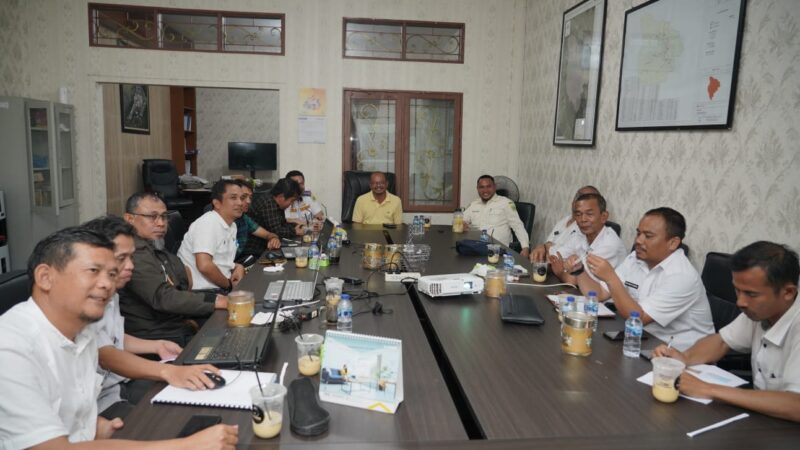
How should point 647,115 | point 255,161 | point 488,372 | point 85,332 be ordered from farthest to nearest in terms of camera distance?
point 255,161 → point 647,115 → point 488,372 → point 85,332

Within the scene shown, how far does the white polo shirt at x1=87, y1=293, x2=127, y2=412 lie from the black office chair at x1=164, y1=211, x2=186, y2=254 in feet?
5.41

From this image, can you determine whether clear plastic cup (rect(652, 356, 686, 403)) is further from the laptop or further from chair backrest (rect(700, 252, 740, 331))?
chair backrest (rect(700, 252, 740, 331))

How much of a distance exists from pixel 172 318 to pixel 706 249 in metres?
3.01

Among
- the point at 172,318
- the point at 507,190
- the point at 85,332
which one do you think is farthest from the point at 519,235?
the point at 85,332

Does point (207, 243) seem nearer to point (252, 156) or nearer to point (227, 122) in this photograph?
point (252, 156)

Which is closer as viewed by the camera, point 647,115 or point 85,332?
point 85,332

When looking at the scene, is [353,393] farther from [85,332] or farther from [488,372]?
[85,332]

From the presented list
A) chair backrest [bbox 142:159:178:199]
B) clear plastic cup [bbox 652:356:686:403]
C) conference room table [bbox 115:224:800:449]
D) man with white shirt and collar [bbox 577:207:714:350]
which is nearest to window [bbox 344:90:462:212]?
chair backrest [bbox 142:159:178:199]

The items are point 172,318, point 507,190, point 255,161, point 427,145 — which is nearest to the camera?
point 172,318

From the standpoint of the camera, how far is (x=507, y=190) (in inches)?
228

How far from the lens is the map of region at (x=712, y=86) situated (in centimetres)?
305

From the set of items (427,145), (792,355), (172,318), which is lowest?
(172,318)

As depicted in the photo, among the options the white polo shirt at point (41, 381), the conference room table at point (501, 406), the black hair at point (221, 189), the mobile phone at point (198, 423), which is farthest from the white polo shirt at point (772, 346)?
the black hair at point (221, 189)

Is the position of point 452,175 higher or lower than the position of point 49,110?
lower
